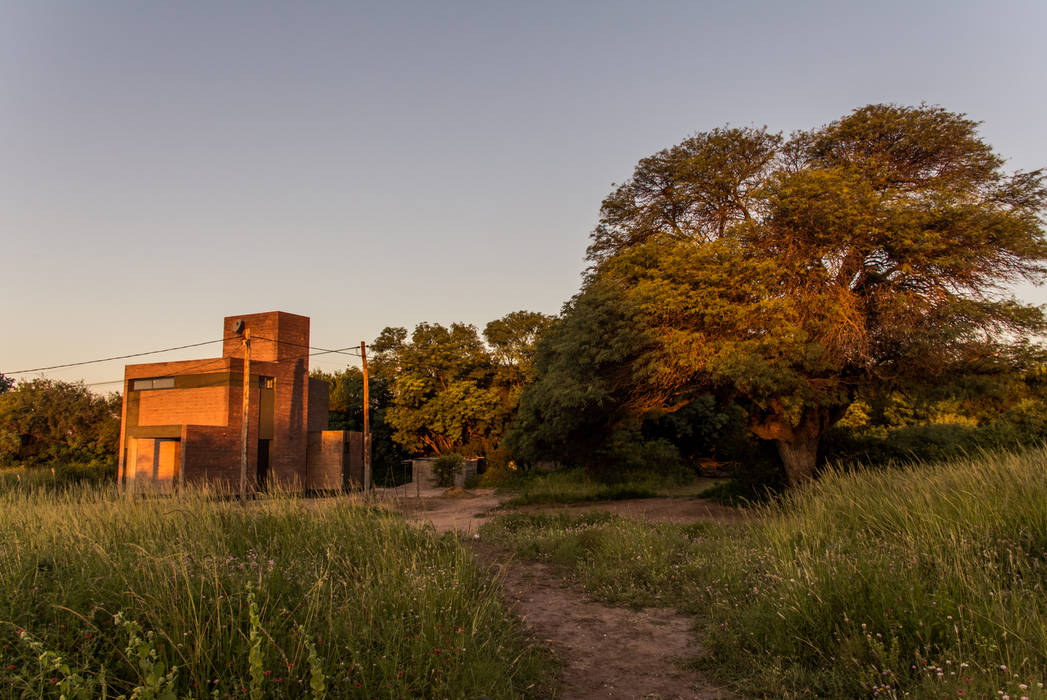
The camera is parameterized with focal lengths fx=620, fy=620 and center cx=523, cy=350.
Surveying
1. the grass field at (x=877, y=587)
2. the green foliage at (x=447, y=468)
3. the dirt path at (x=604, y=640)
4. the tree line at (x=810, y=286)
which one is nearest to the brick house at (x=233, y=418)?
the green foliage at (x=447, y=468)

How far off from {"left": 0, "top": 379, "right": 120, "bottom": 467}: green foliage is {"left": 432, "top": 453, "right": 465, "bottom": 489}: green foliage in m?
21.7

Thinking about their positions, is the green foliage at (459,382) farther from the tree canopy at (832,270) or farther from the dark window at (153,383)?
the tree canopy at (832,270)

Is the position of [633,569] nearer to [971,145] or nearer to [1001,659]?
[1001,659]

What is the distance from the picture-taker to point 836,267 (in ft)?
51.4

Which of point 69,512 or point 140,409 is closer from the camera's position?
Answer: point 69,512

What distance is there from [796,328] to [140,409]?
101 feet

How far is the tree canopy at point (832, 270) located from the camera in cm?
1420

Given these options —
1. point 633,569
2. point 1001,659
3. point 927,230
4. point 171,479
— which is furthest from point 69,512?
point 171,479

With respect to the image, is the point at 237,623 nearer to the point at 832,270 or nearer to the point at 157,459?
the point at 832,270

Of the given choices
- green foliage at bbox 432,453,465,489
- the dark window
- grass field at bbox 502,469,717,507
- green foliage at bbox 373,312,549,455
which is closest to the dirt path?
grass field at bbox 502,469,717,507

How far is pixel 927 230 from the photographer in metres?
14.1

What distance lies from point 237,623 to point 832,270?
1564 centimetres

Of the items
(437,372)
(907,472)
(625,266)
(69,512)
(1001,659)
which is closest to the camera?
(1001,659)

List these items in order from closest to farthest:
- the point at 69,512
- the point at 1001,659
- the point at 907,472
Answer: the point at 1001,659 < the point at 69,512 < the point at 907,472
